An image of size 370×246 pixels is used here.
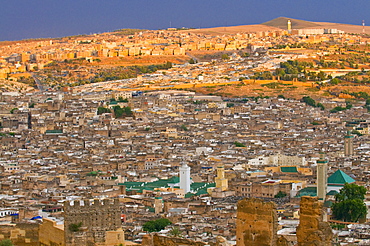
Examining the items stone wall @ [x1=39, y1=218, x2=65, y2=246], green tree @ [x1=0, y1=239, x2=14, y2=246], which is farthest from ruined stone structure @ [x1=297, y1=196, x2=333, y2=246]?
green tree @ [x1=0, y1=239, x2=14, y2=246]

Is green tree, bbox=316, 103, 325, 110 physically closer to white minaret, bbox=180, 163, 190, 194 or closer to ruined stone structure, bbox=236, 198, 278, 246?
white minaret, bbox=180, 163, 190, 194

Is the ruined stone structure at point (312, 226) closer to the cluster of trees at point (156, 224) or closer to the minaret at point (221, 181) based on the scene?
the cluster of trees at point (156, 224)

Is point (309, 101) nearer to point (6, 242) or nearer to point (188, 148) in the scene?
point (188, 148)

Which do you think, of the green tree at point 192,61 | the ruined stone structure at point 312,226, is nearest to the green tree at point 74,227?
the ruined stone structure at point 312,226

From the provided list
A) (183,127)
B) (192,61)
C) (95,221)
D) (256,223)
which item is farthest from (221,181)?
(192,61)

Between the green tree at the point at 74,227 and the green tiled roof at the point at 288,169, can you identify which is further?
the green tiled roof at the point at 288,169

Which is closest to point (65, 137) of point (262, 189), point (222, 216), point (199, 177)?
point (199, 177)
